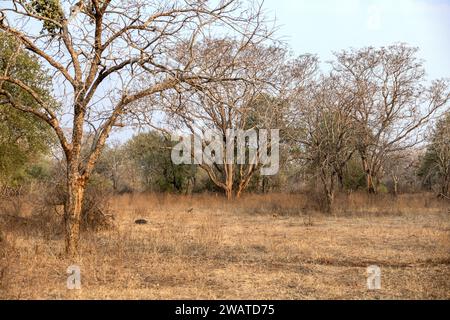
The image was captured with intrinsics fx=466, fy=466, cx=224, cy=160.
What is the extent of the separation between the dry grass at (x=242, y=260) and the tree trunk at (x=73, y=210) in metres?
0.22

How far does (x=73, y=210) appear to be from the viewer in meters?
7.04

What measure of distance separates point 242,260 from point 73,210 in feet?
8.91

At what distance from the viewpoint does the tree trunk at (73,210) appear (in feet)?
23.0

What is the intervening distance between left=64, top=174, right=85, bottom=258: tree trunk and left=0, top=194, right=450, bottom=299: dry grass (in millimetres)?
216

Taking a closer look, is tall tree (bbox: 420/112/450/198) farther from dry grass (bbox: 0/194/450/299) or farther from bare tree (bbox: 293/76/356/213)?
dry grass (bbox: 0/194/450/299)

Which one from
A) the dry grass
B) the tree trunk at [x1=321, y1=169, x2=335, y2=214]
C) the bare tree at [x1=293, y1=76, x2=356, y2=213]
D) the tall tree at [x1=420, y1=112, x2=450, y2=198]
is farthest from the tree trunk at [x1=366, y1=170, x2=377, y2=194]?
the dry grass

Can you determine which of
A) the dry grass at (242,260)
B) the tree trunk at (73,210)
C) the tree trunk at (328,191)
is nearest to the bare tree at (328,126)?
the tree trunk at (328,191)

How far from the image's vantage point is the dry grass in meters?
5.39

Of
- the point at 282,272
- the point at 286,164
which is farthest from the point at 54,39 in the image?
the point at 286,164

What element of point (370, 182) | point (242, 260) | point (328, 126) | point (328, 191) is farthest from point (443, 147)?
point (242, 260)

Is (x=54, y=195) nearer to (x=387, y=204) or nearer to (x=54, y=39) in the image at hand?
(x=54, y=39)

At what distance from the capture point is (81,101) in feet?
23.1

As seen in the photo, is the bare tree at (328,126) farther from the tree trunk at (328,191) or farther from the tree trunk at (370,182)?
the tree trunk at (370,182)

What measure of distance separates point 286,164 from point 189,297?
20884 millimetres
